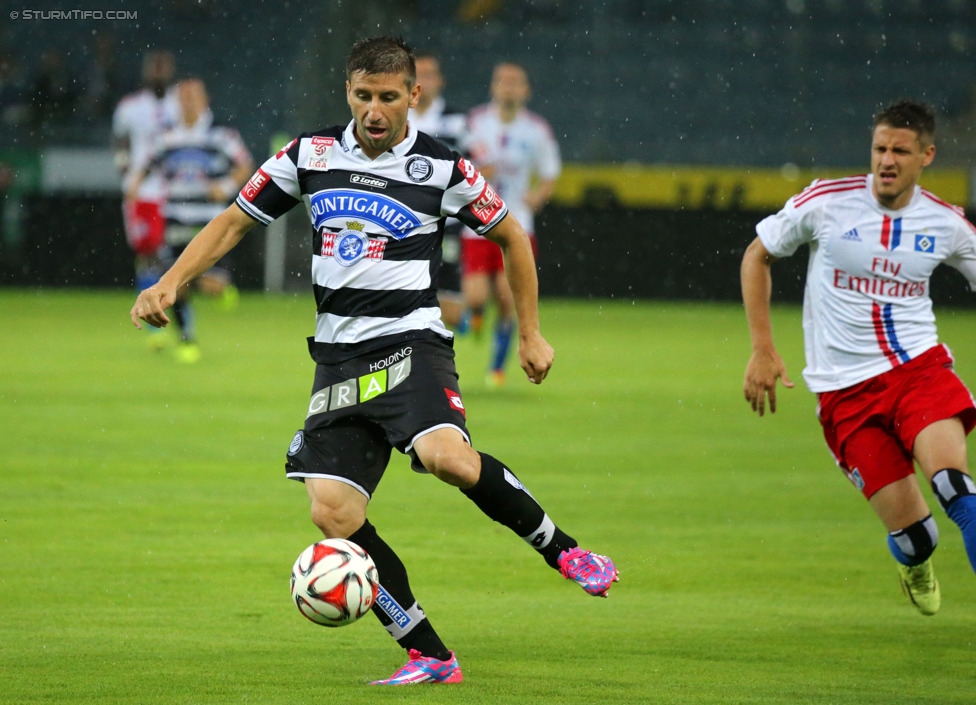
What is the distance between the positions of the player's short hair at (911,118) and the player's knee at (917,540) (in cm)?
141

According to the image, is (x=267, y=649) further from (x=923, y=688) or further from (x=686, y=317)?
(x=686, y=317)

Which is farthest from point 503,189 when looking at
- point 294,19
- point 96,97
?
point 294,19

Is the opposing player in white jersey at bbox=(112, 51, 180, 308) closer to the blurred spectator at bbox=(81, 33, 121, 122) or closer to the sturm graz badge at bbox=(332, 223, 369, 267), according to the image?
the blurred spectator at bbox=(81, 33, 121, 122)

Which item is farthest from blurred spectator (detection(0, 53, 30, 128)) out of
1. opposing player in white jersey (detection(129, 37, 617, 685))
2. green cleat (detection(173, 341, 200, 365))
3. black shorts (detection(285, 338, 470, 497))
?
black shorts (detection(285, 338, 470, 497))

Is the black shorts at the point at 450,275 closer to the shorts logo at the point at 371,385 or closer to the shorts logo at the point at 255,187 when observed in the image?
Result: the shorts logo at the point at 255,187

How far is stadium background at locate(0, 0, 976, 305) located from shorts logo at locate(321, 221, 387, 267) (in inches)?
627

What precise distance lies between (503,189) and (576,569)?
9348mm

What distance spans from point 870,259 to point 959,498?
1.00 m

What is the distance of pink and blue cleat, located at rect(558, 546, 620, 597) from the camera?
483cm

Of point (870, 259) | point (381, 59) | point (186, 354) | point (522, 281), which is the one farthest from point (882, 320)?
point (186, 354)

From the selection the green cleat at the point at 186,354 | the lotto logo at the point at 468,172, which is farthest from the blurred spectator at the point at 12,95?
the lotto logo at the point at 468,172

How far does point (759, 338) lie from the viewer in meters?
5.58

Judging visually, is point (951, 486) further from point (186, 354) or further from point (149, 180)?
point (149, 180)

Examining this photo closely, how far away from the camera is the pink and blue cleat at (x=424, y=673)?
4.86 meters
